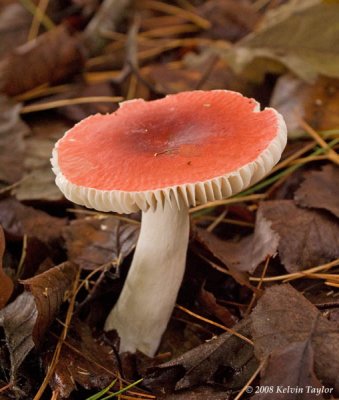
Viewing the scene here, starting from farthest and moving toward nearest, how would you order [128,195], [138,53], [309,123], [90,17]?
[90,17] → [138,53] → [309,123] → [128,195]

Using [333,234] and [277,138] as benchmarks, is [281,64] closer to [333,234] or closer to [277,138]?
[333,234]

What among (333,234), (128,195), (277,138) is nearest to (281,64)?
(333,234)

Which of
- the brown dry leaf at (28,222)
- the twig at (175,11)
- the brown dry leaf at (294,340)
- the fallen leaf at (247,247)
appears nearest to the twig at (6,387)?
the brown dry leaf at (28,222)

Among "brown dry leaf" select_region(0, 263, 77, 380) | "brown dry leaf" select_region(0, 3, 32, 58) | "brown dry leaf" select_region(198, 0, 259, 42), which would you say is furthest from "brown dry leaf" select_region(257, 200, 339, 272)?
"brown dry leaf" select_region(0, 3, 32, 58)

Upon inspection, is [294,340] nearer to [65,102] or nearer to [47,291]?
[47,291]

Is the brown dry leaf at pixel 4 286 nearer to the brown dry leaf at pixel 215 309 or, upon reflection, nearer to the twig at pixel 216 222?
the brown dry leaf at pixel 215 309

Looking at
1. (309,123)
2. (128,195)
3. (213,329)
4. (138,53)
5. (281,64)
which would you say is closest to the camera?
(128,195)
